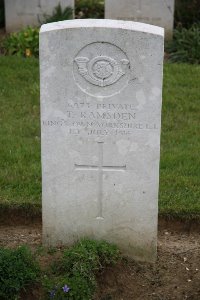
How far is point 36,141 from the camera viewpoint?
7.07 meters

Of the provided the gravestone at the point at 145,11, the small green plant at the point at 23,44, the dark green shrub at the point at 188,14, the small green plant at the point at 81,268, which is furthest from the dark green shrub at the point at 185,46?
the small green plant at the point at 81,268

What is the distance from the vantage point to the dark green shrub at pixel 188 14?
11.1 m

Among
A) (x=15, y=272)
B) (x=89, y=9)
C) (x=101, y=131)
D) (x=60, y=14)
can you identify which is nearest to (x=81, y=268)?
(x=15, y=272)

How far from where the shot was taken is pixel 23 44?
9883 millimetres

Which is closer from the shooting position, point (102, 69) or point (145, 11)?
point (102, 69)

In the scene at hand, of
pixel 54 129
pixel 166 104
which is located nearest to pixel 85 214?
pixel 54 129

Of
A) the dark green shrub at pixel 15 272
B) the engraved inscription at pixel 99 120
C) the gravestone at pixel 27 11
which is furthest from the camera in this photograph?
the gravestone at pixel 27 11

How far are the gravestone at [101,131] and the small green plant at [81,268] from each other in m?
0.23

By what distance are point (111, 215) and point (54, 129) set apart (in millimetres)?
760

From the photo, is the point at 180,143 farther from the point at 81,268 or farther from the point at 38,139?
the point at 81,268

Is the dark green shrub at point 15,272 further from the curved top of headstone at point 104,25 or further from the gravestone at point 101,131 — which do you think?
the curved top of headstone at point 104,25

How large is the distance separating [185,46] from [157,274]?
556 cm

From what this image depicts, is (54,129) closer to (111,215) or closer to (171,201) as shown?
(111,215)

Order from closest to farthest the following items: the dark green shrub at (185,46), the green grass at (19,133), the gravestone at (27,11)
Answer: the green grass at (19,133) → the dark green shrub at (185,46) → the gravestone at (27,11)
